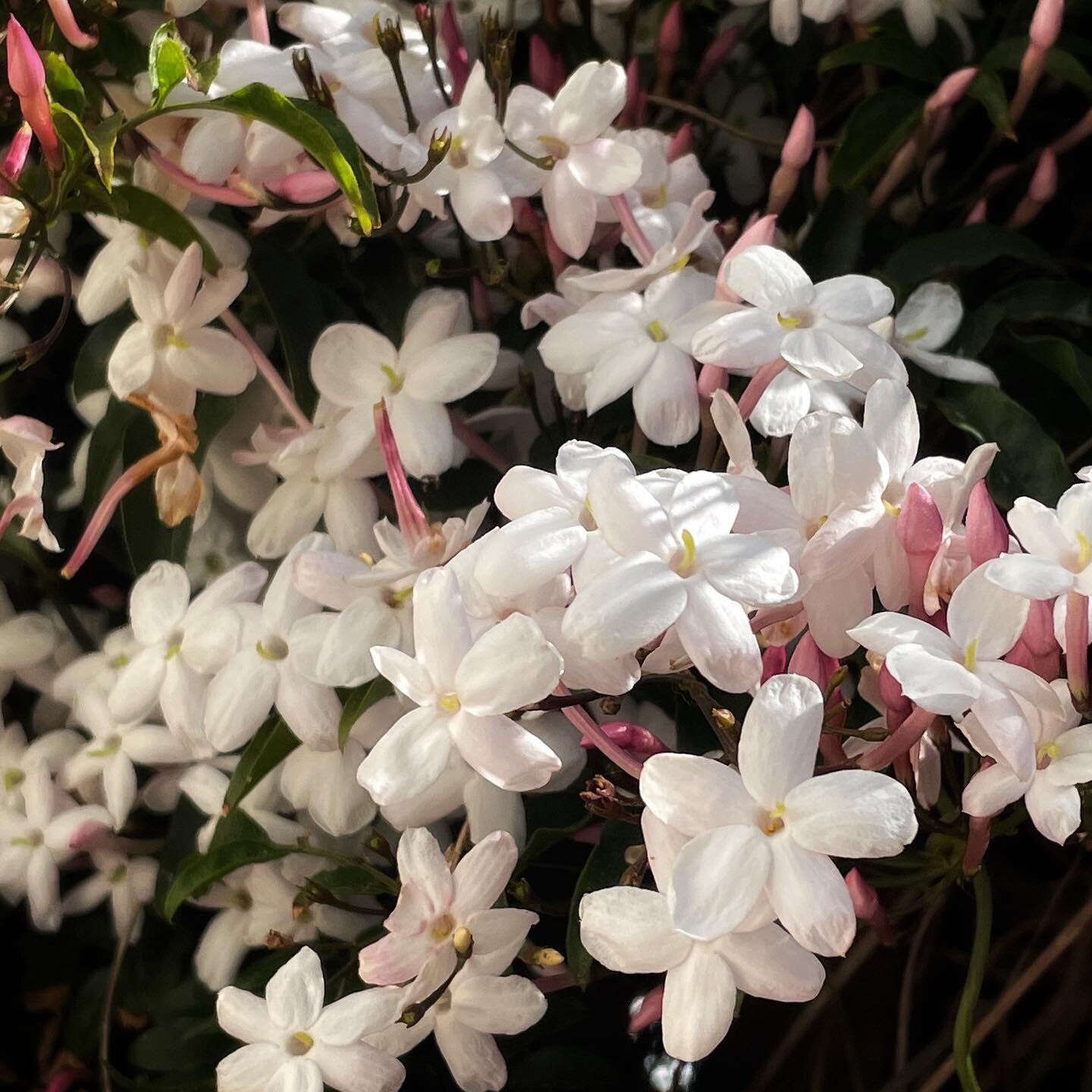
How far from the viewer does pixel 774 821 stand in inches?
14.2

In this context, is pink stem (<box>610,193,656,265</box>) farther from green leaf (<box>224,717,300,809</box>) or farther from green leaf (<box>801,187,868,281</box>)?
green leaf (<box>224,717,300,809</box>)

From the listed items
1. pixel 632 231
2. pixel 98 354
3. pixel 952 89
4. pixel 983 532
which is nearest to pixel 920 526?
pixel 983 532

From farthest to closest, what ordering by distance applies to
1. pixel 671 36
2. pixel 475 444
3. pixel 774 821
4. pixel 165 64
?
pixel 671 36
pixel 475 444
pixel 165 64
pixel 774 821

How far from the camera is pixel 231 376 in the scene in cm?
56

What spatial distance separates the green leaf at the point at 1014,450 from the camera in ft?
1.78

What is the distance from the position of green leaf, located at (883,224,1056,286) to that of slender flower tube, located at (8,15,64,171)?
0.40m

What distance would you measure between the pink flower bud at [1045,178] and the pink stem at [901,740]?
1.34ft

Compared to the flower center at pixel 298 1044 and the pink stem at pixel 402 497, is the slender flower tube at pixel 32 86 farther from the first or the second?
the flower center at pixel 298 1044

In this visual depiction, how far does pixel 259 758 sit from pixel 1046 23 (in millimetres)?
548

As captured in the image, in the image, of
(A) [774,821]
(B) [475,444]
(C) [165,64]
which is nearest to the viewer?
(A) [774,821]

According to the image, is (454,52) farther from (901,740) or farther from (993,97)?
(901,740)

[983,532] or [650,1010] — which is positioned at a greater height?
[983,532]

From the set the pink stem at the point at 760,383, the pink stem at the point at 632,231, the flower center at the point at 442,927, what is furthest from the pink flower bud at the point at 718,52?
the flower center at the point at 442,927

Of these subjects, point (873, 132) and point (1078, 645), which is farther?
point (873, 132)
